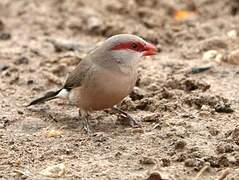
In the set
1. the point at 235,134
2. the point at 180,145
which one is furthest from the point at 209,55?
the point at 180,145

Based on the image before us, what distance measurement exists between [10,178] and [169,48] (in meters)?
4.22

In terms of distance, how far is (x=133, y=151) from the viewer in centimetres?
555

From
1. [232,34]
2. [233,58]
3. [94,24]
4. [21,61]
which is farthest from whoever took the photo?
[94,24]

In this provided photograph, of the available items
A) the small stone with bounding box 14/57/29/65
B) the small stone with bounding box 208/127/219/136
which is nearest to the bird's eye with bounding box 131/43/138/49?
the small stone with bounding box 208/127/219/136

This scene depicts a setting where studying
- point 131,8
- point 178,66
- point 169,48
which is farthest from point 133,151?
Result: point 131,8

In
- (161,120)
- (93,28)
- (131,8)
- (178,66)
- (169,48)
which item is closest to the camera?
(161,120)

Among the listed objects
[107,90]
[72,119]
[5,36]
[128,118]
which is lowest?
[72,119]

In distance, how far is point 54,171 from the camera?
512cm

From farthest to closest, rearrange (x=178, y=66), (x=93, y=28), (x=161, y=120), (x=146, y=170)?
(x=93, y=28), (x=178, y=66), (x=161, y=120), (x=146, y=170)

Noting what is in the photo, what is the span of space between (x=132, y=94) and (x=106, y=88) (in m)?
0.95

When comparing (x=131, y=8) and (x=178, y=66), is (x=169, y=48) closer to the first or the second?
(x=178, y=66)

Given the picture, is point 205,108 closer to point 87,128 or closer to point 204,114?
point 204,114

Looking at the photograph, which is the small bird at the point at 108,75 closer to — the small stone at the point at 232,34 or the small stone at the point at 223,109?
the small stone at the point at 223,109

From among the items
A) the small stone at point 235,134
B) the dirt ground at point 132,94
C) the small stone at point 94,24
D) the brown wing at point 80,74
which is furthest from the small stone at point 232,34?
the small stone at point 235,134
